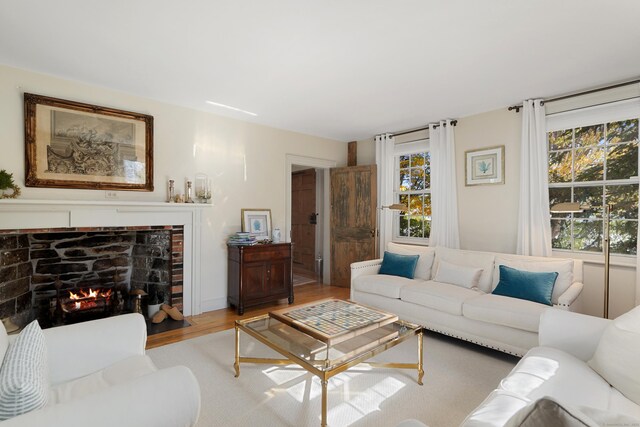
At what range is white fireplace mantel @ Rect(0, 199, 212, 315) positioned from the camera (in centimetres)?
287

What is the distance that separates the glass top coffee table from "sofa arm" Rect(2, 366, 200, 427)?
0.81 m

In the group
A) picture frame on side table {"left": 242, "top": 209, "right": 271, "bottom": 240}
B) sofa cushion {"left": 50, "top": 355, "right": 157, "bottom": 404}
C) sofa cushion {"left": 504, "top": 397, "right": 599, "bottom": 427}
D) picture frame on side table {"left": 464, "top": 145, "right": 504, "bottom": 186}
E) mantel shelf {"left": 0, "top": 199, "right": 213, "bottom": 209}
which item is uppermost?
picture frame on side table {"left": 464, "top": 145, "right": 504, "bottom": 186}

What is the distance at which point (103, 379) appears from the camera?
1604 mm

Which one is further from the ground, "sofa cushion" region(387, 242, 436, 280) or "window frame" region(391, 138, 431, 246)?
"window frame" region(391, 138, 431, 246)

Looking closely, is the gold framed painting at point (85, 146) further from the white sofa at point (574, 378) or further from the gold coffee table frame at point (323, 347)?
the white sofa at point (574, 378)

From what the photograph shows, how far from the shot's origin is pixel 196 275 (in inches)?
157

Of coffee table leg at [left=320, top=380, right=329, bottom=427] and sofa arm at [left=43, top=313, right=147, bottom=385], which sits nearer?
sofa arm at [left=43, top=313, right=147, bottom=385]

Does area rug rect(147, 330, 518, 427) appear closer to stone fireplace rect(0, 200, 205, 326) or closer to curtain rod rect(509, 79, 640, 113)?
stone fireplace rect(0, 200, 205, 326)

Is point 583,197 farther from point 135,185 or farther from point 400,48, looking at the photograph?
point 135,185

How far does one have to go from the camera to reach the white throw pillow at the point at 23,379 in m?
1.03

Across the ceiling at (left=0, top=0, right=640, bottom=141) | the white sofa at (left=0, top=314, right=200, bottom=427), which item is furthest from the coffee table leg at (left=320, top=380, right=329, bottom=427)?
the ceiling at (left=0, top=0, right=640, bottom=141)

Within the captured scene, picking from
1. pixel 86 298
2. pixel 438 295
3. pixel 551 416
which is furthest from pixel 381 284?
pixel 86 298

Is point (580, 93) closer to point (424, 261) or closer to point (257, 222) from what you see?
point (424, 261)

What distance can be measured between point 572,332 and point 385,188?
342cm
